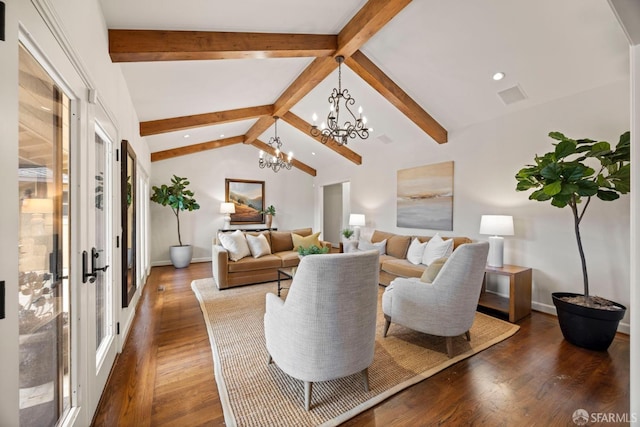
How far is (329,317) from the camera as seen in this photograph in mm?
1553

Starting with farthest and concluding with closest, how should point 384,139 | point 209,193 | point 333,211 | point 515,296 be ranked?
point 333,211, point 209,193, point 384,139, point 515,296

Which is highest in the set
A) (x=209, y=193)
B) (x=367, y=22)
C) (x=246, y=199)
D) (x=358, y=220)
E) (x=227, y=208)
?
(x=367, y=22)

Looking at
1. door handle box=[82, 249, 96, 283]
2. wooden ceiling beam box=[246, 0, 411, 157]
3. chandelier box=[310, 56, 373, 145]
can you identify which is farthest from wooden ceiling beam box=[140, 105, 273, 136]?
door handle box=[82, 249, 96, 283]

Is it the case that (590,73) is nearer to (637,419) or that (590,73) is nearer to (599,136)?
(599,136)

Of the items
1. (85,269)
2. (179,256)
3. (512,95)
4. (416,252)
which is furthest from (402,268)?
(179,256)

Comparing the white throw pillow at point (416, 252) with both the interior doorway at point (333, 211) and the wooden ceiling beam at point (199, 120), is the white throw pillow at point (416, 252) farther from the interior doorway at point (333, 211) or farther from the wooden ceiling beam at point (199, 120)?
the interior doorway at point (333, 211)

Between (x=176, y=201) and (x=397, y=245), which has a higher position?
(x=176, y=201)

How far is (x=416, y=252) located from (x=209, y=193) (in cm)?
525

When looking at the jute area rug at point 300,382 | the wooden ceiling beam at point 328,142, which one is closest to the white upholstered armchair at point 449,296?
the jute area rug at point 300,382

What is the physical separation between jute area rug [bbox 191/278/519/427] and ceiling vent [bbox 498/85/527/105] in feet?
9.11

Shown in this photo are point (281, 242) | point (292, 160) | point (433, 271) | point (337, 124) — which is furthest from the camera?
point (292, 160)

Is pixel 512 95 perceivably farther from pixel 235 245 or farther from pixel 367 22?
pixel 235 245

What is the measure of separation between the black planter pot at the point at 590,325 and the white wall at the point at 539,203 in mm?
738

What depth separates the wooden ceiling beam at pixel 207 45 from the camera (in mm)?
2154
